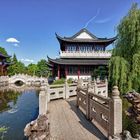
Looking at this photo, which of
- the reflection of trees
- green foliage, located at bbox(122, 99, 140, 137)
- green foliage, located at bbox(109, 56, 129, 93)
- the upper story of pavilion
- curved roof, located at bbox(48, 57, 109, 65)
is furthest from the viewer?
the upper story of pavilion

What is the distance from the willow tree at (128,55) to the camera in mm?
11961

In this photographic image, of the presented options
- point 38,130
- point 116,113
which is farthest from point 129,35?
point 38,130

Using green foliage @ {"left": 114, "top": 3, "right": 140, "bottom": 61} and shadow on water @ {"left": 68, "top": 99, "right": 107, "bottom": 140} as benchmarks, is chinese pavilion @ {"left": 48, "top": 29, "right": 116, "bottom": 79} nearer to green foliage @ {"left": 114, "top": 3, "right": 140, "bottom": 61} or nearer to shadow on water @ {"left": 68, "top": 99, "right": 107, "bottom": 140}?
green foliage @ {"left": 114, "top": 3, "right": 140, "bottom": 61}

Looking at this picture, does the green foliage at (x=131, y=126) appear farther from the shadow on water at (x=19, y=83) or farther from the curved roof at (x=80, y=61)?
the shadow on water at (x=19, y=83)

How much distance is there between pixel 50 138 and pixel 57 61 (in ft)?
59.3

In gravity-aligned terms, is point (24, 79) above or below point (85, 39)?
below

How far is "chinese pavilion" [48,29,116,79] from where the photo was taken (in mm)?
23234

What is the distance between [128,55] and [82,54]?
1109 cm

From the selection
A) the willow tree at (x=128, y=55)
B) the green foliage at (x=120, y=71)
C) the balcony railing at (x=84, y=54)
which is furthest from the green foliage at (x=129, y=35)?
the balcony railing at (x=84, y=54)

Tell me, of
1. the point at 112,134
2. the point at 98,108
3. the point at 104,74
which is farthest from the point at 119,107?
the point at 104,74

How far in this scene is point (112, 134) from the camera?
4.15 meters

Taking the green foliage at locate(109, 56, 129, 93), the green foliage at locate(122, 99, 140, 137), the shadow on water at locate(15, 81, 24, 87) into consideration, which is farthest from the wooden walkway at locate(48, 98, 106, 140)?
the shadow on water at locate(15, 81, 24, 87)

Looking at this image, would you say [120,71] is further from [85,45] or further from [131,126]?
[85,45]

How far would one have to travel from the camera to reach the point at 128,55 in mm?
12820
